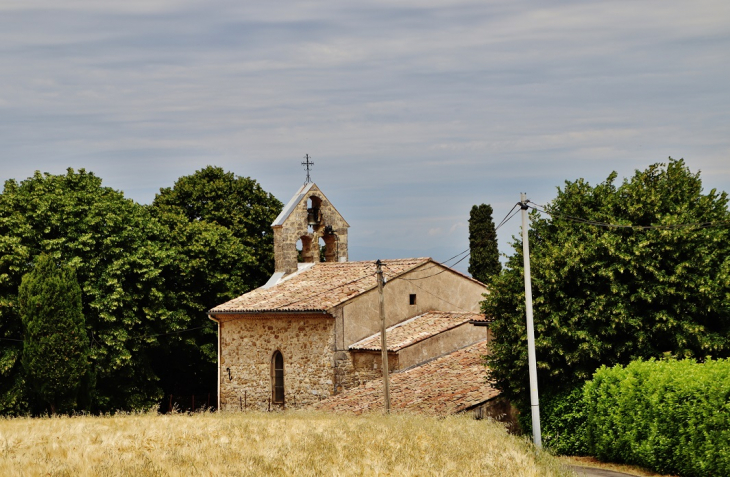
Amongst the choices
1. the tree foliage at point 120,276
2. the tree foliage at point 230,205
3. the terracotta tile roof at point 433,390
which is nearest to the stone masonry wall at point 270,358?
the terracotta tile roof at point 433,390

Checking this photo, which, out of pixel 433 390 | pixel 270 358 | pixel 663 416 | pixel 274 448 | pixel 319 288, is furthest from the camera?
pixel 319 288

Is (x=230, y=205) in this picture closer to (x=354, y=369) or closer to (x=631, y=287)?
(x=354, y=369)

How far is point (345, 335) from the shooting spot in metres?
33.3

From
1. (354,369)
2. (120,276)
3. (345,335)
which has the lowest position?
(354,369)

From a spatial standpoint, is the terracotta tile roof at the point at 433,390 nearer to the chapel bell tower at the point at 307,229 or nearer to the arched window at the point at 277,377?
the arched window at the point at 277,377

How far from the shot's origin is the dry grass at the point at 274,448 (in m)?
16.1

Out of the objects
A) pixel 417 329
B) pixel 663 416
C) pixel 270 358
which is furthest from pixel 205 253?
pixel 663 416

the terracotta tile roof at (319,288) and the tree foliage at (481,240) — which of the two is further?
the tree foliage at (481,240)

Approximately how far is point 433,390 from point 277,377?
8.61 m

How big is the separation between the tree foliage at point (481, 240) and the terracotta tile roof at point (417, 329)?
1172 cm

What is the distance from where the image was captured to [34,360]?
34.0m

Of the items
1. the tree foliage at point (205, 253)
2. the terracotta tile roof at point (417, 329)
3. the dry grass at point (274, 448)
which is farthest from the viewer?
the tree foliage at point (205, 253)

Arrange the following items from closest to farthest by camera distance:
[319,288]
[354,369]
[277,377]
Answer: [354,369], [277,377], [319,288]

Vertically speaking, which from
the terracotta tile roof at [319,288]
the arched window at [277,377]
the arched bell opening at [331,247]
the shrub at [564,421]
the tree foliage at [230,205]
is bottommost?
the shrub at [564,421]
